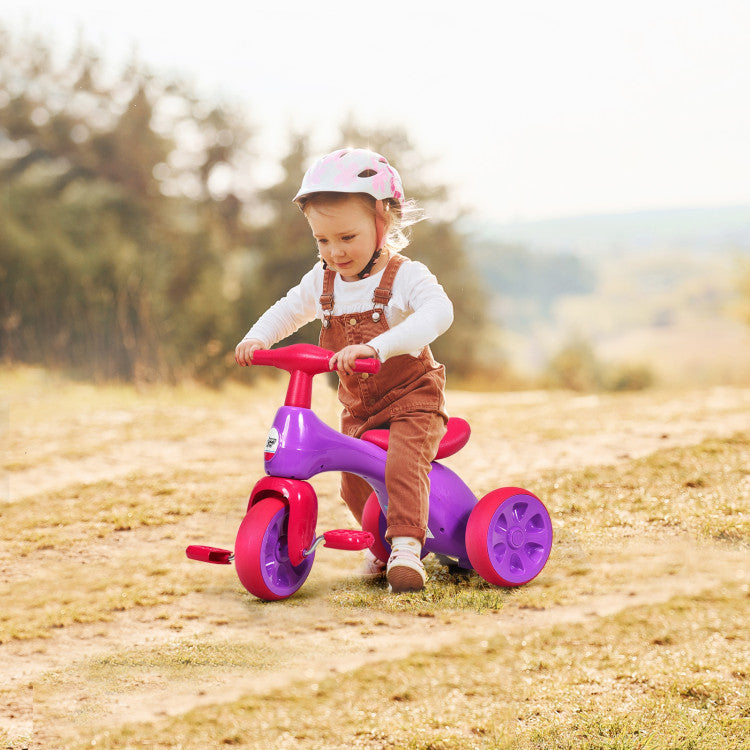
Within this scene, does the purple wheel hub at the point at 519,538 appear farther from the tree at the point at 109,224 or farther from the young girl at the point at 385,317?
the tree at the point at 109,224

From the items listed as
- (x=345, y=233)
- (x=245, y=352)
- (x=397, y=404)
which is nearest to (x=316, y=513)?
(x=397, y=404)

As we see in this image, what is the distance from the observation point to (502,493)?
11.7 feet

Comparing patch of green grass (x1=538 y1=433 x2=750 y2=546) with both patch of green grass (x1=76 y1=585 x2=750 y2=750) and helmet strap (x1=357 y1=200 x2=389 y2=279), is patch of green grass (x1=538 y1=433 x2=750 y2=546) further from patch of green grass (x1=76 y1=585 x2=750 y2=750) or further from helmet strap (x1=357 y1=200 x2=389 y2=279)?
helmet strap (x1=357 y1=200 x2=389 y2=279)

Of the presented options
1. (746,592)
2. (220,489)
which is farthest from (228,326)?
(746,592)

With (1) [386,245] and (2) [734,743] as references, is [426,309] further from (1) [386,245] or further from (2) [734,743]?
(2) [734,743]

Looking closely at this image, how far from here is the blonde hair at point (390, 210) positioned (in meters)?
3.35

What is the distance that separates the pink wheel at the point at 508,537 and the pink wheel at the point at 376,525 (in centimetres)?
37

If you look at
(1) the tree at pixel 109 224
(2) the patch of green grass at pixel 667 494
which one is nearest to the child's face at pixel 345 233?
(2) the patch of green grass at pixel 667 494

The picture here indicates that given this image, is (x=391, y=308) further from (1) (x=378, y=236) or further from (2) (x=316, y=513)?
(2) (x=316, y=513)

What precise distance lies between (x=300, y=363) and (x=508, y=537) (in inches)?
44.0

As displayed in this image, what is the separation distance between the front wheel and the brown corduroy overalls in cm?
41

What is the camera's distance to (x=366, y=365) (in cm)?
300

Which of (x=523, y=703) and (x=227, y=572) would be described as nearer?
(x=523, y=703)

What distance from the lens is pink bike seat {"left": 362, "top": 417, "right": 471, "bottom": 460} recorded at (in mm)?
3459
